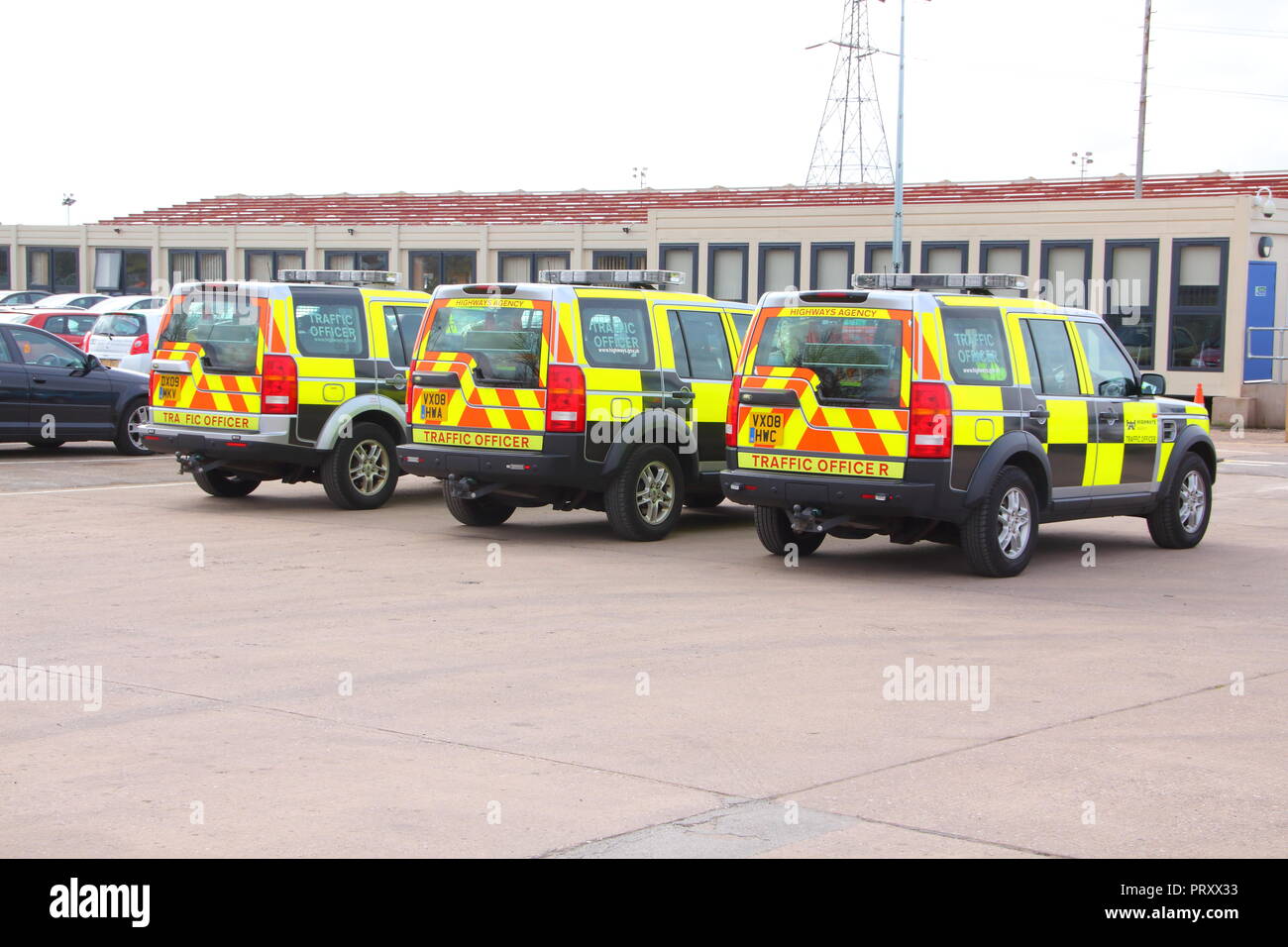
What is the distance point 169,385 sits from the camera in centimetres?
1482

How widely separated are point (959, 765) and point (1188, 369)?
26939 millimetres

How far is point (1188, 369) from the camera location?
3162 cm

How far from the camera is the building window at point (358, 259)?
42969 mm

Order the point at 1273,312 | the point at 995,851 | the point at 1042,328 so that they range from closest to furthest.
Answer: the point at 995,851, the point at 1042,328, the point at 1273,312

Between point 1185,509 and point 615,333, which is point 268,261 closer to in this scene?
point 615,333

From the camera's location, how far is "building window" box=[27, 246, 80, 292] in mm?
48375

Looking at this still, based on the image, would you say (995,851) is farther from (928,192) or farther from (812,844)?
(928,192)

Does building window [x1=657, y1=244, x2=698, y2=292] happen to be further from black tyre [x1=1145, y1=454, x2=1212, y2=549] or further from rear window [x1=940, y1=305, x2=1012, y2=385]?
rear window [x1=940, y1=305, x2=1012, y2=385]

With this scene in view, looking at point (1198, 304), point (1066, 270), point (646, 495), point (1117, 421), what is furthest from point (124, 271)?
point (1117, 421)

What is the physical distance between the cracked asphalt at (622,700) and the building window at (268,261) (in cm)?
3169

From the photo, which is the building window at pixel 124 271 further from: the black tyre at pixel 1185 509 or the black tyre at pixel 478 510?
the black tyre at pixel 1185 509

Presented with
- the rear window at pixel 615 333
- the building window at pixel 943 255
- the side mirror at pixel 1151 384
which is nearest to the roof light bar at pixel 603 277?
the rear window at pixel 615 333
